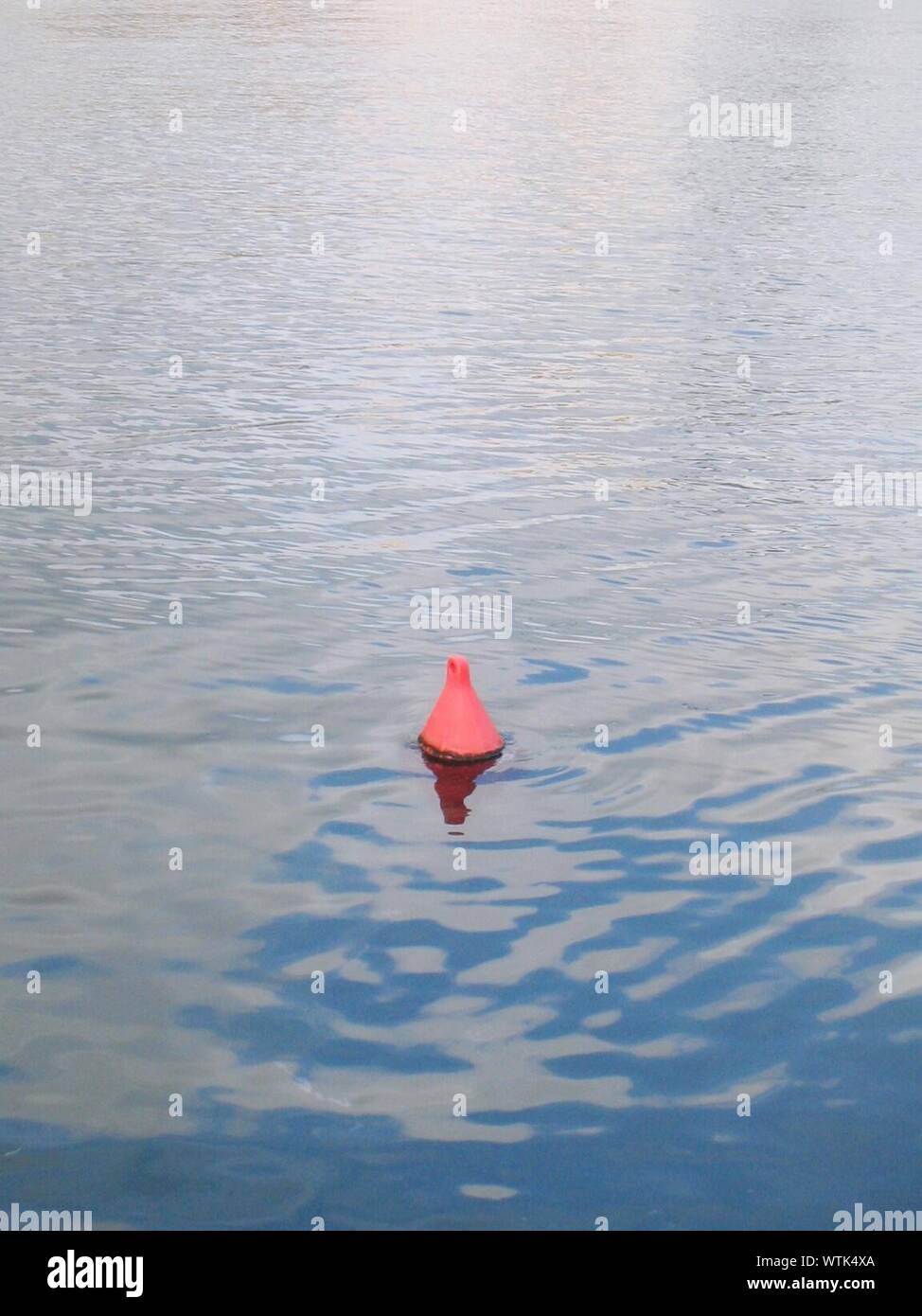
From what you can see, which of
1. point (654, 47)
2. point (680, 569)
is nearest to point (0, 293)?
point (680, 569)

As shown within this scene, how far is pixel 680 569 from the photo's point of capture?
11.0 meters

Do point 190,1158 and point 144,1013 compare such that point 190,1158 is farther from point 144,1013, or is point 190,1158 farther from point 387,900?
point 387,900
